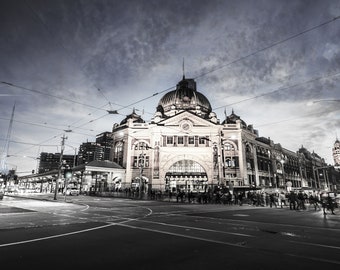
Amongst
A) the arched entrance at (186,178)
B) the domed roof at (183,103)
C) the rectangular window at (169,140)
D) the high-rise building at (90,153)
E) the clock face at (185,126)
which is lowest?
the arched entrance at (186,178)

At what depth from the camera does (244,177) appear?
55625mm

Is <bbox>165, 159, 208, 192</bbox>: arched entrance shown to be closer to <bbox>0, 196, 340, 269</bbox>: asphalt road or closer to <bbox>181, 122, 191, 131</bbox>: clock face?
<bbox>181, 122, 191, 131</bbox>: clock face

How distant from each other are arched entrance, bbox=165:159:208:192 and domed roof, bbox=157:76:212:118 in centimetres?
1779

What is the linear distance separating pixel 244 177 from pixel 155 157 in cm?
2077

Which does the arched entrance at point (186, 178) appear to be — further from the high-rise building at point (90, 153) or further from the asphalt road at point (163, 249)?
the high-rise building at point (90, 153)

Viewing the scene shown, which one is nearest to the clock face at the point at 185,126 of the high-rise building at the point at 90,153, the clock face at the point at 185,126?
the clock face at the point at 185,126

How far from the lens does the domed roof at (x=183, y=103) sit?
67188 mm

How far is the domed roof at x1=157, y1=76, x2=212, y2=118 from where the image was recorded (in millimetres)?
67188

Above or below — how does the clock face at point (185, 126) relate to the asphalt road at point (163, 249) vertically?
above

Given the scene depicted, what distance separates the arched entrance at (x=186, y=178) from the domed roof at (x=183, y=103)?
17.8 metres

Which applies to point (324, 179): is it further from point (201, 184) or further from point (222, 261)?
point (222, 261)

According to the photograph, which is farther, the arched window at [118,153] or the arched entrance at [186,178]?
the arched window at [118,153]

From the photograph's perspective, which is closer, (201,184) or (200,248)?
(200,248)

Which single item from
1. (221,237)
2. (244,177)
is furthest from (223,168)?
(221,237)
